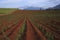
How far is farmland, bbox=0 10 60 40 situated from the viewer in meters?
3.08

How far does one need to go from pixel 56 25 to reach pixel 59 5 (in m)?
0.40

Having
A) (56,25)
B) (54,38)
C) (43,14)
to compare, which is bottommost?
→ (54,38)

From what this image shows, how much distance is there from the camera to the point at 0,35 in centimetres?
302

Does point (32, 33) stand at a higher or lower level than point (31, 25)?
lower

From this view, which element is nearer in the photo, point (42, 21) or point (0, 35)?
point (0, 35)

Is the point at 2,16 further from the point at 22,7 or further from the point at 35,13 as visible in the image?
the point at 35,13

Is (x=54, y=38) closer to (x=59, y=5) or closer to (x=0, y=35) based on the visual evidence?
(x=59, y=5)

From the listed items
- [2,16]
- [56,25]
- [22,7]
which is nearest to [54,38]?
[56,25]

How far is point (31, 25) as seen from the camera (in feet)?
10.5

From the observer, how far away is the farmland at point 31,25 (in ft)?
10.1

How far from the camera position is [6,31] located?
121 inches

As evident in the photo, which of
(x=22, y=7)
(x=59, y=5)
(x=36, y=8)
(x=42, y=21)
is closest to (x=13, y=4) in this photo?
(x=22, y=7)

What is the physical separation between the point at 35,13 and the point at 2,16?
63 cm

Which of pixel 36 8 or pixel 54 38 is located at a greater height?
pixel 36 8
